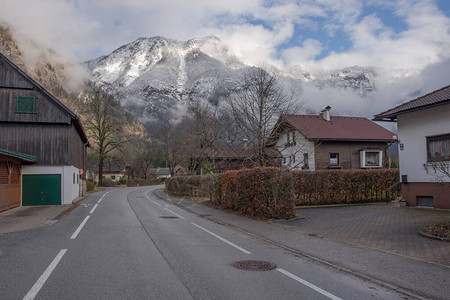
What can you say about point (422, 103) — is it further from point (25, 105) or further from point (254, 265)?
point (25, 105)

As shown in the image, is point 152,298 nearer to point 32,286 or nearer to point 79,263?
point 32,286

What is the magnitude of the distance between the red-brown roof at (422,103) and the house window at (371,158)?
1773 centimetres

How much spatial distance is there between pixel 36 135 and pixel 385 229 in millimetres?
22553

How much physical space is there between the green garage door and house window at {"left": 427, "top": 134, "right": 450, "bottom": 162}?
22.4 m

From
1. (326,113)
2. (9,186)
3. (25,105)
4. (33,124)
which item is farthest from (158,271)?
(326,113)

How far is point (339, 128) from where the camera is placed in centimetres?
3841

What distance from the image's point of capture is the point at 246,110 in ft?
73.0

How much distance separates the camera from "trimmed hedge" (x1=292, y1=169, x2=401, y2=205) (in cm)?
2081

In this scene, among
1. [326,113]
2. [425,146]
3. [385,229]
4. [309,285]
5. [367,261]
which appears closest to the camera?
[309,285]

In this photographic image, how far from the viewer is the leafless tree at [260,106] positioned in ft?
71.2

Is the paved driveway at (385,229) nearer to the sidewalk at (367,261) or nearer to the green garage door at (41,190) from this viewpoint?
the sidewalk at (367,261)

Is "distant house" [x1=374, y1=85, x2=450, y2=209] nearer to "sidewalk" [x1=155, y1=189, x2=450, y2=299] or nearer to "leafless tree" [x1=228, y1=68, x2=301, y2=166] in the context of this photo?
"leafless tree" [x1=228, y1=68, x2=301, y2=166]

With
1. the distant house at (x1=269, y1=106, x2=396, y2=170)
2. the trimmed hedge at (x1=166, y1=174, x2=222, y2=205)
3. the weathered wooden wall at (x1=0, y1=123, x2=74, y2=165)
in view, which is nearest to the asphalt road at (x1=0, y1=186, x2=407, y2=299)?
the trimmed hedge at (x1=166, y1=174, x2=222, y2=205)

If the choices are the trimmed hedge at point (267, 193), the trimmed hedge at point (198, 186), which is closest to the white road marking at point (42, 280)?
the trimmed hedge at point (267, 193)
